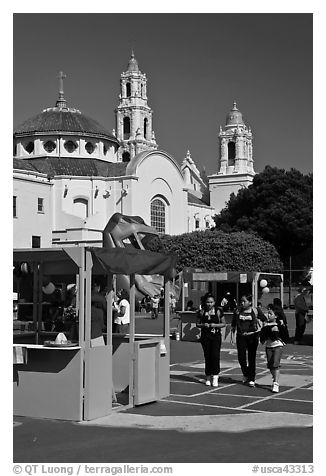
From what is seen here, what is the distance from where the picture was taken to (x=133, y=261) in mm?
10922

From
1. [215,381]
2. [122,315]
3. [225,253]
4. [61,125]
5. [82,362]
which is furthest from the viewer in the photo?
[61,125]

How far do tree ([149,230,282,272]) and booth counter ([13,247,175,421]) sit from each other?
4215 cm

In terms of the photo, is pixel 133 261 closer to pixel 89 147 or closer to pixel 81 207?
pixel 81 207

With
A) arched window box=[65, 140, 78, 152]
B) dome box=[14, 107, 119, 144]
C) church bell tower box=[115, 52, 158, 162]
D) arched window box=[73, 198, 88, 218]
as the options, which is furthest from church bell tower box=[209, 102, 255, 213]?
arched window box=[73, 198, 88, 218]

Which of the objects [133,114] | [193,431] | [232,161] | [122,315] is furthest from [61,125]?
[193,431]

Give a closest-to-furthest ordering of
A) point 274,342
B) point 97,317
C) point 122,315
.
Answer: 1. point 97,317
2. point 274,342
3. point 122,315

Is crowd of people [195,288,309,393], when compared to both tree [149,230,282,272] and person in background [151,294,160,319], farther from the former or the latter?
tree [149,230,282,272]

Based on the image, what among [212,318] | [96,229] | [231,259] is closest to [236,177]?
[96,229]

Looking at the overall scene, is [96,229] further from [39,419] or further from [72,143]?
[39,419]

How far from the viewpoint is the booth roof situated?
10.3 meters

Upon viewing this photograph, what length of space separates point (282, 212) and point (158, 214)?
20.5m

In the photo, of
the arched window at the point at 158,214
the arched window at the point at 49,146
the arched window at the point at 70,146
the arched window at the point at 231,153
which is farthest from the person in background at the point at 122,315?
the arched window at the point at 231,153

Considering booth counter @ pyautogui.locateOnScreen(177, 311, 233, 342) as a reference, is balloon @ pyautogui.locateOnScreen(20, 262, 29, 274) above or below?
above

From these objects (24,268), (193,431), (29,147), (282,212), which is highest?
(29,147)
